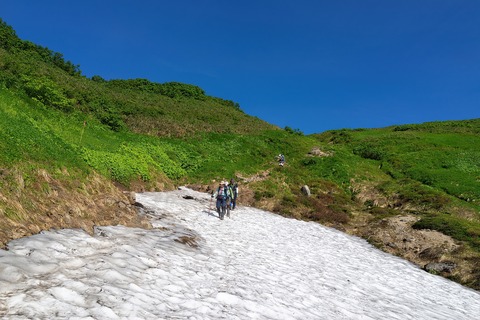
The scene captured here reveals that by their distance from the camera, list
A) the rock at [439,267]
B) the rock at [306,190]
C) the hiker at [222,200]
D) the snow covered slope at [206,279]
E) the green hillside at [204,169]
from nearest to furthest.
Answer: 1. the snow covered slope at [206,279]
2. the green hillside at [204,169]
3. the rock at [439,267]
4. the hiker at [222,200]
5. the rock at [306,190]

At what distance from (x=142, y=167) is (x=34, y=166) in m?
15.2

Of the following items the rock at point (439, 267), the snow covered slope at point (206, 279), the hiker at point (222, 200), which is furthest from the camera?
the hiker at point (222, 200)

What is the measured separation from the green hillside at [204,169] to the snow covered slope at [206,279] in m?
1.80

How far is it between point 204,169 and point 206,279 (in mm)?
26449

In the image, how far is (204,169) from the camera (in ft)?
123

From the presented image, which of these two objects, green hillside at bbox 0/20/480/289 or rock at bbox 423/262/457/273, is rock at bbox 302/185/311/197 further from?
rock at bbox 423/262/457/273

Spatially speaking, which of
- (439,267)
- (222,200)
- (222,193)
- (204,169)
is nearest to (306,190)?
(204,169)

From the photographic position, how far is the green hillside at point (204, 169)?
14.8 m

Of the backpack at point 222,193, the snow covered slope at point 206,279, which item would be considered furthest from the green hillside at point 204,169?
the backpack at point 222,193

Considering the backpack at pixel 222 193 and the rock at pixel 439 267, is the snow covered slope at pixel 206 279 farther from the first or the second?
the backpack at pixel 222 193

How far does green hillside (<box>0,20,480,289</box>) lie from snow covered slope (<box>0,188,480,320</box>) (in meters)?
1.80

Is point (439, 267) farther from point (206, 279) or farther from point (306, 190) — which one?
point (306, 190)

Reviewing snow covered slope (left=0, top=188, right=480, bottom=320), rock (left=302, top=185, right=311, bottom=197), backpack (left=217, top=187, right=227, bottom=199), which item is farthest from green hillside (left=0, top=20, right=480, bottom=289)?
backpack (left=217, top=187, right=227, bottom=199)

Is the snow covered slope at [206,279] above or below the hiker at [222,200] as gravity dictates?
below
